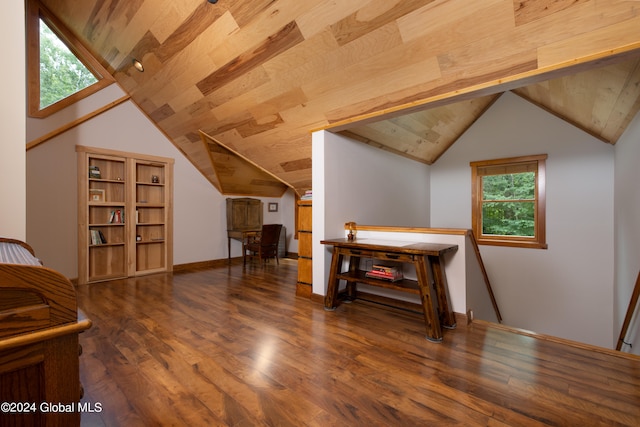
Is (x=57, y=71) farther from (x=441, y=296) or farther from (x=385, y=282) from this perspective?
(x=441, y=296)

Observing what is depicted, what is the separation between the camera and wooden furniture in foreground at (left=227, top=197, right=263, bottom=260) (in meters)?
5.49

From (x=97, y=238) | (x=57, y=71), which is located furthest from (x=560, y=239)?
(x=57, y=71)

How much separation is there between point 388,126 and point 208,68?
87.5 inches

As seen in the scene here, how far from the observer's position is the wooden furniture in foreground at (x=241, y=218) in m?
5.49

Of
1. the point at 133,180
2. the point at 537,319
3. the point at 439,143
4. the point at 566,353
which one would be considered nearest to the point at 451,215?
the point at 439,143

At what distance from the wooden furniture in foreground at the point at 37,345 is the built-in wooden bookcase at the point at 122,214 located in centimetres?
417

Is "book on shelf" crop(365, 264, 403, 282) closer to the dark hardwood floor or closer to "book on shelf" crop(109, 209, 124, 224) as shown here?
the dark hardwood floor

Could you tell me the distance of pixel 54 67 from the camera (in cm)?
378

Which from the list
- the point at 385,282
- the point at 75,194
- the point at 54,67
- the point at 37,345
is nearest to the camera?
the point at 37,345

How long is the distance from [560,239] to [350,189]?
133 inches

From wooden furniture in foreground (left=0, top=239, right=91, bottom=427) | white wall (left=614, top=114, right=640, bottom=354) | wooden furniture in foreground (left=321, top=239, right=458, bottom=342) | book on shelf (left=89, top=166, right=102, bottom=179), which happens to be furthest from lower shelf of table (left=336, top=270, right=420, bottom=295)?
book on shelf (left=89, top=166, right=102, bottom=179)

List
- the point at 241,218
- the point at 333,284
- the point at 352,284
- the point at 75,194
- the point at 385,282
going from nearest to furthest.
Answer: the point at 385,282, the point at 333,284, the point at 352,284, the point at 75,194, the point at 241,218

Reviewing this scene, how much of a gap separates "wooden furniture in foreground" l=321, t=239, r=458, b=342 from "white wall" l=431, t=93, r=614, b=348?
2.74 m

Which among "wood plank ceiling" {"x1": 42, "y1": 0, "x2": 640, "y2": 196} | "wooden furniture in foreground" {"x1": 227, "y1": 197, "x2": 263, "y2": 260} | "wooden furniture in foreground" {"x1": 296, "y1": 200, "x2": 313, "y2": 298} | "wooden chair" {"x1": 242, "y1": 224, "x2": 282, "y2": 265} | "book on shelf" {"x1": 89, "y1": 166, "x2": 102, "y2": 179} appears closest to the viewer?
"wood plank ceiling" {"x1": 42, "y1": 0, "x2": 640, "y2": 196}
